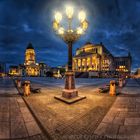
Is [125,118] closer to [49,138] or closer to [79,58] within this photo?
[49,138]

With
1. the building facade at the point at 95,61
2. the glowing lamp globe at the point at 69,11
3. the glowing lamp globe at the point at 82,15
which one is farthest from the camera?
the building facade at the point at 95,61

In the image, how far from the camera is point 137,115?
7.36 meters

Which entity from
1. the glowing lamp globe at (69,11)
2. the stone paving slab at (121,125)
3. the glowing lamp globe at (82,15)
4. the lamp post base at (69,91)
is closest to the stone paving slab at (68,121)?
the stone paving slab at (121,125)

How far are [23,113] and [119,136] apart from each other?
4.56 m

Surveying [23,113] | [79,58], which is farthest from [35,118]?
[79,58]

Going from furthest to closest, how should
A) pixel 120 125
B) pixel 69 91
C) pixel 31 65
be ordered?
pixel 31 65 < pixel 69 91 < pixel 120 125

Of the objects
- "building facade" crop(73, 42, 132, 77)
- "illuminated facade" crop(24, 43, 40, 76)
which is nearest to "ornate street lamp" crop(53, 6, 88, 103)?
"building facade" crop(73, 42, 132, 77)

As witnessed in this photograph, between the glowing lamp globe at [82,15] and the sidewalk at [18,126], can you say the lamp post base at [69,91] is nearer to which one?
the sidewalk at [18,126]

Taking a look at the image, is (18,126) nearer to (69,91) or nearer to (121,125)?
(121,125)

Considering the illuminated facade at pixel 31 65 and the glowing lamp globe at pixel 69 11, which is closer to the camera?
the glowing lamp globe at pixel 69 11

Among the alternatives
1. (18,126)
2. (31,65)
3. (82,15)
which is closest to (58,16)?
(82,15)

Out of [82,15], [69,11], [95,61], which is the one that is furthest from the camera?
[95,61]

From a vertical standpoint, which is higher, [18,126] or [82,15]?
[82,15]

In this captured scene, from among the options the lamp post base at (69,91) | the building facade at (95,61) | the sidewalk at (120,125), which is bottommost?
the sidewalk at (120,125)
